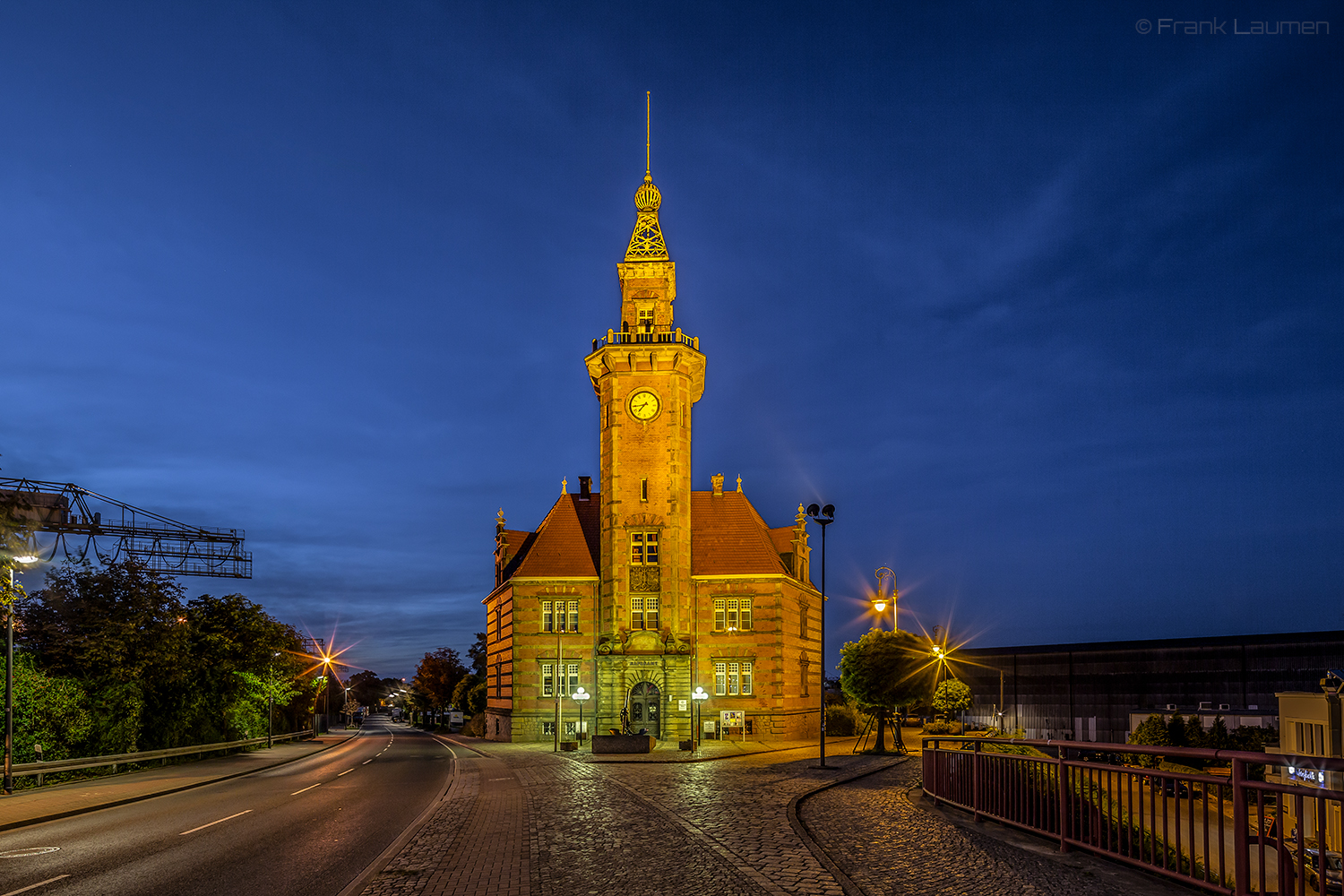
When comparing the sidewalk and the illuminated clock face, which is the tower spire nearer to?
the illuminated clock face

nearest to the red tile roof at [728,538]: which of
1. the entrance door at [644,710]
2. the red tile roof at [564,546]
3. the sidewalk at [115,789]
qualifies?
the red tile roof at [564,546]

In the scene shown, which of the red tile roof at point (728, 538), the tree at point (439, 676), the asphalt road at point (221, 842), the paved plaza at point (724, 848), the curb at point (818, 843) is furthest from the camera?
the tree at point (439, 676)

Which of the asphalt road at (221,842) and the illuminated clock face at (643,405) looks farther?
the illuminated clock face at (643,405)

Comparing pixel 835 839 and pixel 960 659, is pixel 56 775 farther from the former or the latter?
pixel 960 659

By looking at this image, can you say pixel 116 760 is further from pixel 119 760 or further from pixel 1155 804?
pixel 1155 804

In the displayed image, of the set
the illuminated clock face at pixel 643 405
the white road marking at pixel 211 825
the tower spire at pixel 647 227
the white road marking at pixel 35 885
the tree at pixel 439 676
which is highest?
the tower spire at pixel 647 227

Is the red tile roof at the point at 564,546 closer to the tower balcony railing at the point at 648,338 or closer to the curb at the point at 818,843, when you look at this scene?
the tower balcony railing at the point at 648,338

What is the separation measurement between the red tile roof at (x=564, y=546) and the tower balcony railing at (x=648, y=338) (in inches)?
410

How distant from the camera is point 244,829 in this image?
17.4 m

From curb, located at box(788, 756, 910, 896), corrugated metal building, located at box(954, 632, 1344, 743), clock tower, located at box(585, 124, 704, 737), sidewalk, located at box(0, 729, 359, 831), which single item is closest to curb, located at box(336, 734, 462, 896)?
curb, located at box(788, 756, 910, 896)

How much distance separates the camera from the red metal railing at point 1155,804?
7867 millimetres

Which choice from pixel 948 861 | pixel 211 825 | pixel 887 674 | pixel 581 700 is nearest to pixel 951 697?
pixel 887 674

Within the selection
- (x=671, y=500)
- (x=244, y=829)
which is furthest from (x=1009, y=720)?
(x=244, y=829)

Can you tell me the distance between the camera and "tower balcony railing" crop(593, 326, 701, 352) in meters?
53.8
